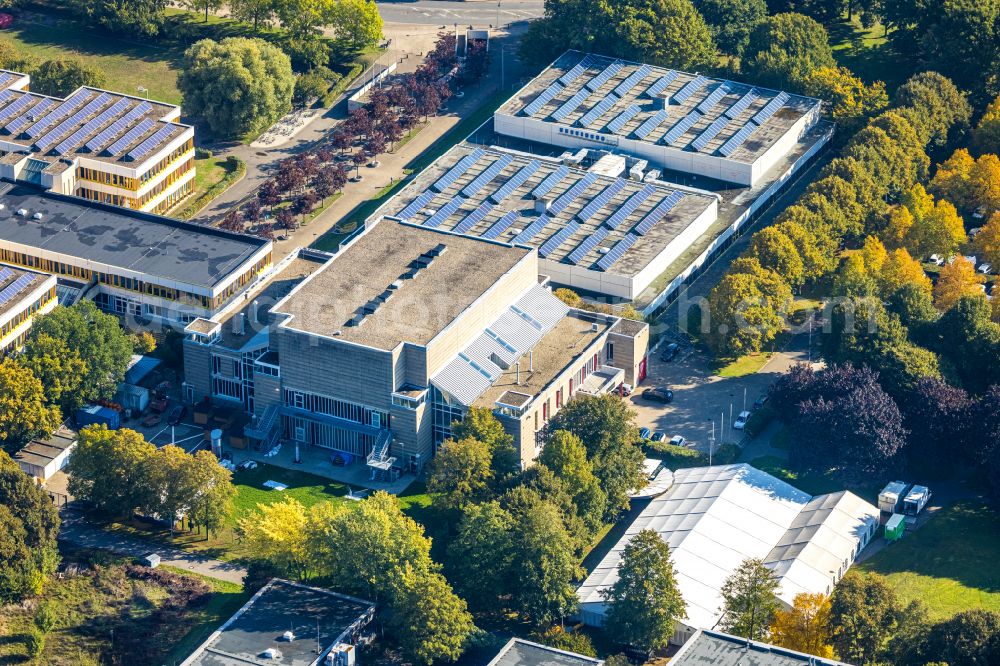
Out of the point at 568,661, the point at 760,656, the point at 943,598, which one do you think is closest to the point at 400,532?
the point at 568,661

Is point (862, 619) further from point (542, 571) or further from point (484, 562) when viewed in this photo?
point (484, 562)

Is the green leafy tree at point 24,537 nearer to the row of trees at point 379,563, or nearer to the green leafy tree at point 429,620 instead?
the row of trees at point 379,563

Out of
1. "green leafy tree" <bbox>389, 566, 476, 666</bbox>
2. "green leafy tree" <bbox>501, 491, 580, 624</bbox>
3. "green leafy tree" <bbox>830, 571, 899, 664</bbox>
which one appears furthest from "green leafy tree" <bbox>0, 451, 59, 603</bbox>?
"green leafy tree" <bbox>830, 571, 899, 664</bbox>

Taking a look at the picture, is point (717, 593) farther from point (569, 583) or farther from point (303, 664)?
point (303, 664)

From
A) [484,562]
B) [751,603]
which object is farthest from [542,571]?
[751,603]

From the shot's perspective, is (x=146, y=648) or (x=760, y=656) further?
(x=146, y=648)

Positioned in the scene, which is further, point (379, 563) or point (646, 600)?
point (379, 563)
